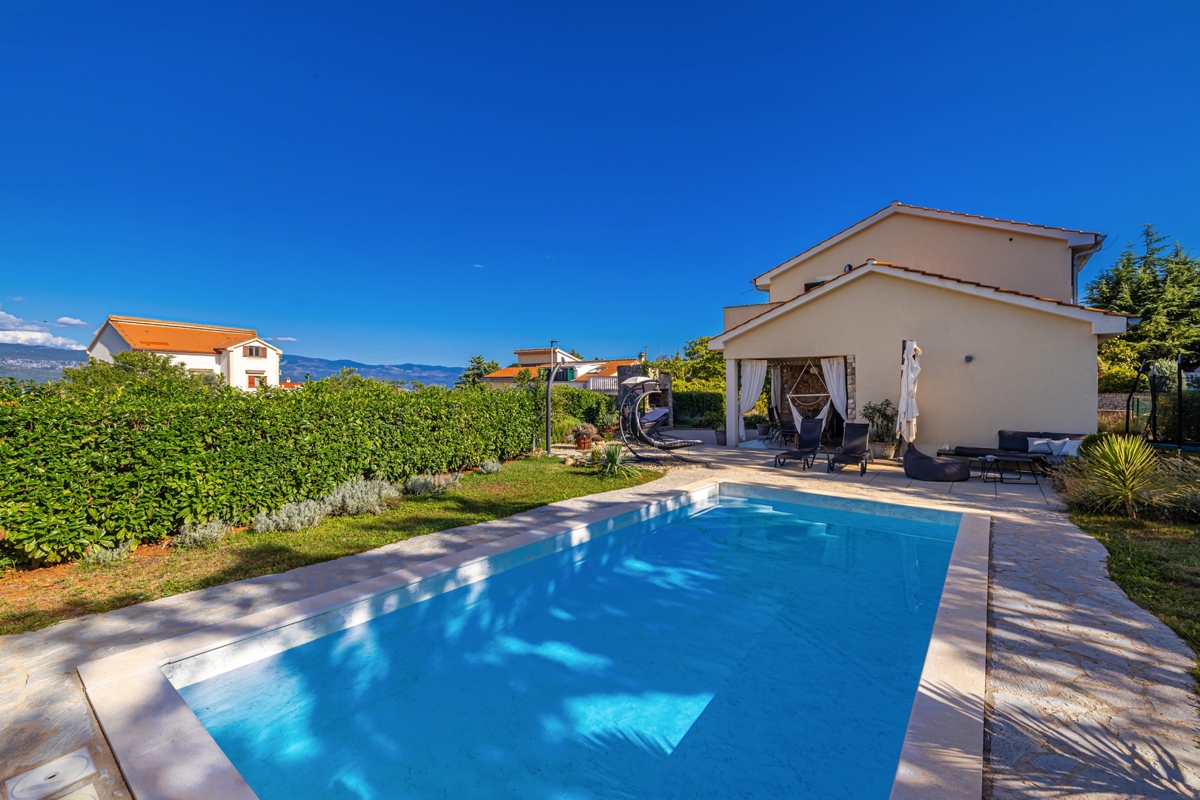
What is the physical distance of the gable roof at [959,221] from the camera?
14.3 metres

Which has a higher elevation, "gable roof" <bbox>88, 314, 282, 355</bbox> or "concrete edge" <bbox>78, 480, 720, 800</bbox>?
"gable roof" <bbox>88, 314, 282, 355</bbox>

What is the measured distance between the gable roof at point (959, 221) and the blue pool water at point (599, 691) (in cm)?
1395

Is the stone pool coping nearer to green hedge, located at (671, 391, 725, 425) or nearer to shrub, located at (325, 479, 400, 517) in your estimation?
shrub, located at (325, 479, 400, 517)

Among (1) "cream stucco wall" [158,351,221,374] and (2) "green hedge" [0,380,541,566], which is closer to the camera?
(2) "green hedge" [0,380,541,566]

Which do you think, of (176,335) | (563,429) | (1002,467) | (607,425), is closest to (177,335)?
(176,335)

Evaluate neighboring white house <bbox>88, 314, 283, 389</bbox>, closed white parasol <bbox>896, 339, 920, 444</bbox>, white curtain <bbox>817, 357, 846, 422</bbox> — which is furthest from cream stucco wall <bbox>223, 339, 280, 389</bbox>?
closed white parasol <bbox>896, 339, 920, 444</bbox>

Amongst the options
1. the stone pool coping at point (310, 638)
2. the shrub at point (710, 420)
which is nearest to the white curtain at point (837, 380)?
the stone pool coping at point (310, 638)

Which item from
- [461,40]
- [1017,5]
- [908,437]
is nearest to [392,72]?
[461,40]

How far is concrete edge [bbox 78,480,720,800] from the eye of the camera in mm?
2557

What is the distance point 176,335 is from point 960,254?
211ft

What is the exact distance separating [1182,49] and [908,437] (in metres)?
18.1

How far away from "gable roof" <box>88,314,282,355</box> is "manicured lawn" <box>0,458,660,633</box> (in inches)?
2008

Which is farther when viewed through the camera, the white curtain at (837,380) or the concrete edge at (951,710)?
the white curtain at (837,380)

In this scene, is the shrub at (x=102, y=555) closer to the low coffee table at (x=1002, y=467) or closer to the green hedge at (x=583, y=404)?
the low coffee table at (x=1002, y=467)
